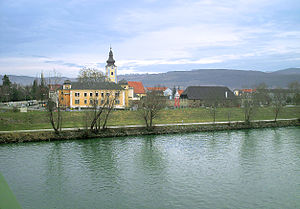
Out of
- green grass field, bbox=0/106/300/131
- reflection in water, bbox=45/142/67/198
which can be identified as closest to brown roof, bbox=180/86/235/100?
green grass field, bbox=0/106/300/131

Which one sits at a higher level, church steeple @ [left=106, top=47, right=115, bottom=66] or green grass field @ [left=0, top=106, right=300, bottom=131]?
church steeple @ [left=106, top=47, right=115, bottom=66]

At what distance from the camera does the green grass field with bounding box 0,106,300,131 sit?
35284 mm

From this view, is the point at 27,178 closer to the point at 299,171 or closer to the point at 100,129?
the point at 100,129

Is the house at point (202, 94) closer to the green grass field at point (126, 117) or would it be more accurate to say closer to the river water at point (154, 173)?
the green grass field at point (126, 117)

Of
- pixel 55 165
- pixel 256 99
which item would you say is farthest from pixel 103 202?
pixel 256 99

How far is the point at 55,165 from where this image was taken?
68.9 feet

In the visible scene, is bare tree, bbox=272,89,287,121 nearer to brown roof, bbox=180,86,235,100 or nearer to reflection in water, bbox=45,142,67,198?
brown roof, bbox=180,86,235,100

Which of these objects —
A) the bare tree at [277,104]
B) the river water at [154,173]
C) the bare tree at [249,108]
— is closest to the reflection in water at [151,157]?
the river water at [154,173]

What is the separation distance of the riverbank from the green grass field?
2413mm

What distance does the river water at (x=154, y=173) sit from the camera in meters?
14.6

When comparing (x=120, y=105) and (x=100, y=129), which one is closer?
(x=100, y=129)

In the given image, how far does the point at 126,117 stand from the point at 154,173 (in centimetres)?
2370

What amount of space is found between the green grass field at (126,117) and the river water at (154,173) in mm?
7948

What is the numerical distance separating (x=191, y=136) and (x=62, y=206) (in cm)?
2089
